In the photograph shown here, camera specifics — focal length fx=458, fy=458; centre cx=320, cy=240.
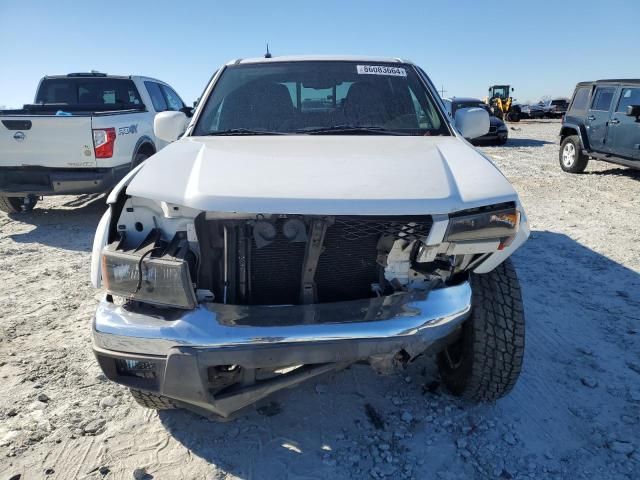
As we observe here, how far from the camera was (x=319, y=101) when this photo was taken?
325 centimetres

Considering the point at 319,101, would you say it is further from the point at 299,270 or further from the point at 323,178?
the point at 299,270

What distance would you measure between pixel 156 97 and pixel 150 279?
22.5 ft

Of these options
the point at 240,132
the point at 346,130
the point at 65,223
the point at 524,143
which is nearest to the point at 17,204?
the point at 65,223

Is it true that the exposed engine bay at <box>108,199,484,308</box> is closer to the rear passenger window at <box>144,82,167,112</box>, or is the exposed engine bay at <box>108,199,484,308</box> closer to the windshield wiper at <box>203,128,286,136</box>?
the windshield wiper at <box>203,128,286,136</box>

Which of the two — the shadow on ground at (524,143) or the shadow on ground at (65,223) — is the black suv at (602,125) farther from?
the shadow on ground at (65,223)

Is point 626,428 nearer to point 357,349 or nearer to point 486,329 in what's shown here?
point 486,329

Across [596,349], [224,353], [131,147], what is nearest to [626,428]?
[596,349]

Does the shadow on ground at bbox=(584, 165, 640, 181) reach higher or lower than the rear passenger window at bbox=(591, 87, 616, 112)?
lower

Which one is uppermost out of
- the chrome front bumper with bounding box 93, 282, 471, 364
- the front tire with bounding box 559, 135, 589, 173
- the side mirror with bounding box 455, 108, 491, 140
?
the side mirror with bounding box 455, 108, 491, 140

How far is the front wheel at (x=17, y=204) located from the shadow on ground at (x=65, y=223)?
0.29ft

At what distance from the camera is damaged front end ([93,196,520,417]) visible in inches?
71.7

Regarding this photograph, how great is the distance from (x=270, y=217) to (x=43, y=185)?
489 centimetres

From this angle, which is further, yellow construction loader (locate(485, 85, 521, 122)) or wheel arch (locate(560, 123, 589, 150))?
yellow construction loader (locate(485, 85, 521, 122))

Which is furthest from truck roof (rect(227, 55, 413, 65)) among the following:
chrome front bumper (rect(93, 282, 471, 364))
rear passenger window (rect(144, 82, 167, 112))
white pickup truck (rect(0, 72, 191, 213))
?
rear passenger window (rect(144, 82, 167, 112))
